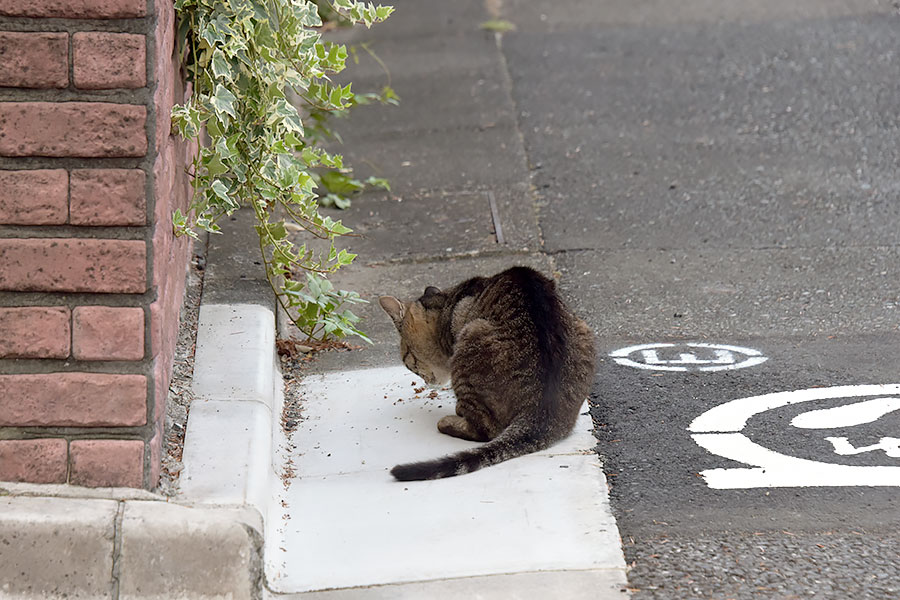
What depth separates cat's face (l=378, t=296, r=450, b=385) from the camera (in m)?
4.63

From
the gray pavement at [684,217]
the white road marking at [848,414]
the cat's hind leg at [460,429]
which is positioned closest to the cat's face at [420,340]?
the cat's hind leg at [460,429]

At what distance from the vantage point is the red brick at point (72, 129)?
9.98 ft

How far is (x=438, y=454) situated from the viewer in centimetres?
416

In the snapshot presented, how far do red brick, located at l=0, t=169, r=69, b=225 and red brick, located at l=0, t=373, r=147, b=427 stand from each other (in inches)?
17.1

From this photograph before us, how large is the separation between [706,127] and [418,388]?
440 cm

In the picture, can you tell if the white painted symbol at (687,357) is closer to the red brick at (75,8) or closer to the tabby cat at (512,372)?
the tabby cat at (512,372)

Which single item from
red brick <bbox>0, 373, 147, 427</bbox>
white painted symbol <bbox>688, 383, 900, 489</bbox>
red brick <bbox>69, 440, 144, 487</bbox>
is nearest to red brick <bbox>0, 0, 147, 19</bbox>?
red brick <bbox>0, 373, 147, 427</bbox>

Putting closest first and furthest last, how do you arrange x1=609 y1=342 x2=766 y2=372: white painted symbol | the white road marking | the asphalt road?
1. the asphalt road
2. the white road marking
3. x1=609 y1=342 x2=766 y2=372: white painted symbol

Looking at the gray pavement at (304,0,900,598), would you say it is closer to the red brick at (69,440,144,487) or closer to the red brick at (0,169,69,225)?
the red brick at (69,440,144,487)

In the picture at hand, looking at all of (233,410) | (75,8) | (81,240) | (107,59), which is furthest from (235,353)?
(75,8)

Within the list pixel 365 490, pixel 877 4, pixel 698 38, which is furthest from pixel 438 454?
pixel 877 4

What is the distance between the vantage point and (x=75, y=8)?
2.99 meters

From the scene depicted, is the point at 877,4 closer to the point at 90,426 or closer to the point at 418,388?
the point at 418,388

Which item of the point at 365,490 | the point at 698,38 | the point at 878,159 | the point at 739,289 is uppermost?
the point at 698,38
